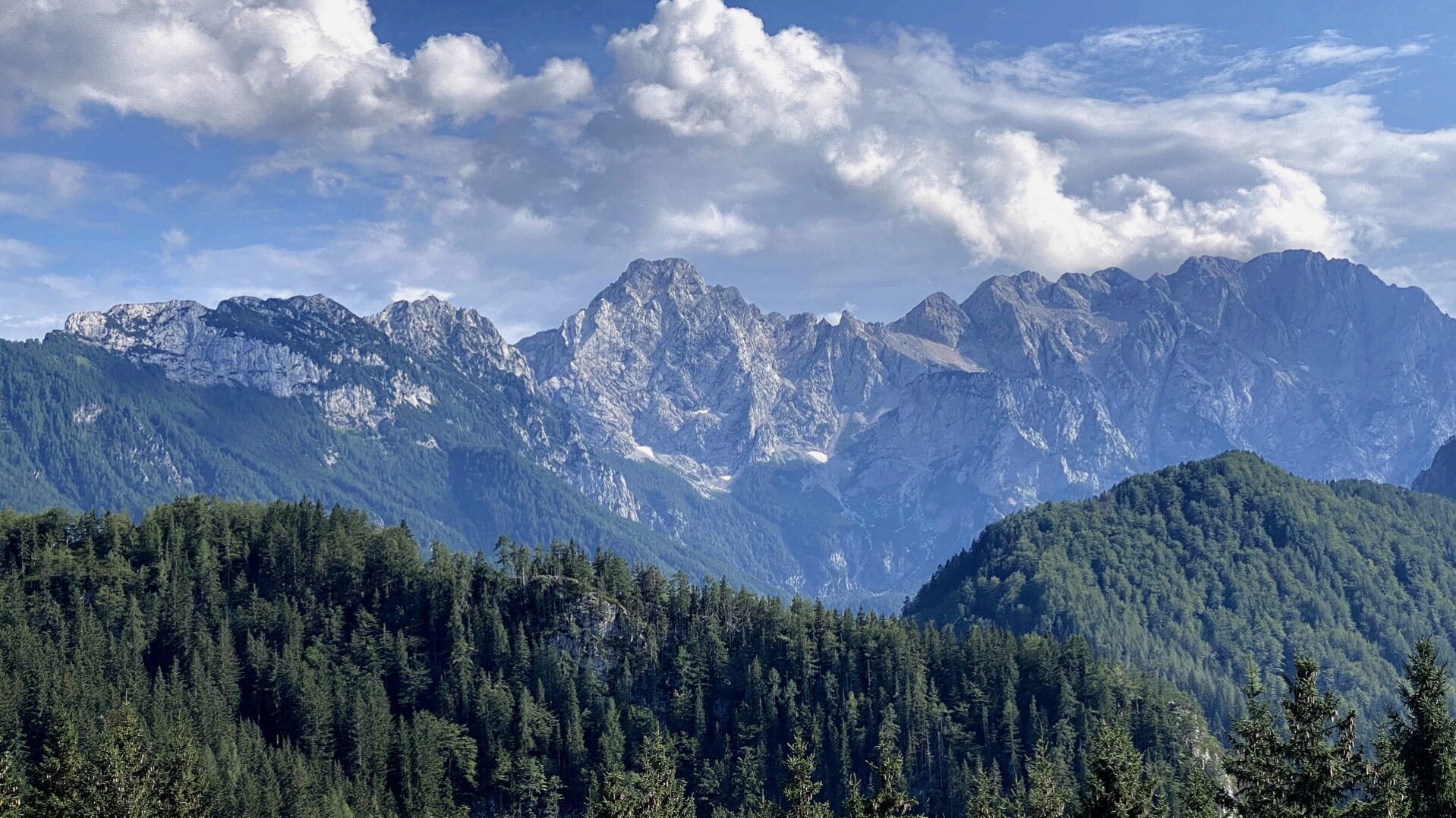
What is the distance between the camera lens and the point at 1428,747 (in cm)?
7631

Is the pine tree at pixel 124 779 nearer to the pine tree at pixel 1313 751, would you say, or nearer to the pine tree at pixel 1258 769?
the pine tree at pixel 1258 769

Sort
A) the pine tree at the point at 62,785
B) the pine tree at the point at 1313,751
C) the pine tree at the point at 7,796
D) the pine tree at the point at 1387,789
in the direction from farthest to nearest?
1. the pine tree at the point at 62,785
2. the pine tree at the point at 7,796
3. the pine tree at the point at 1313,751
4. the pine tree at the point at 1387,789

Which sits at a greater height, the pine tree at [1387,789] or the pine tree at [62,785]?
the pine tree at [62,785]

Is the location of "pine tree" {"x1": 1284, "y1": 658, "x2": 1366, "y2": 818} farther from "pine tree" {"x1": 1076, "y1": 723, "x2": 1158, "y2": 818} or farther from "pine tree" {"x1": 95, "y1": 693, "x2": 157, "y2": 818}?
"pine tree" {"x1": 95, "y1": 693, "x2": 157, "y2": 818}

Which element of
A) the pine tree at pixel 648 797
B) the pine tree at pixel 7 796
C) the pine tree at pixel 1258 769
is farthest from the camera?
the pine tree at pixel 7 796

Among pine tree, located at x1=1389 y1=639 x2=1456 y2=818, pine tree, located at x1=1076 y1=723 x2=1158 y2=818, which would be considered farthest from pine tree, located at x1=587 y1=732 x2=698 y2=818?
pine tree, located at x1=1389 y1=639 x2=1456 y2=818

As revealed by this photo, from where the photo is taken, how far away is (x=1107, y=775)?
73.1 meters

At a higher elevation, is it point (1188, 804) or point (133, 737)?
point (133, 737)

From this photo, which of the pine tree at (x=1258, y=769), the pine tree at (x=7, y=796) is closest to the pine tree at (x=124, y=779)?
the pine tree at (x=7, y=796)

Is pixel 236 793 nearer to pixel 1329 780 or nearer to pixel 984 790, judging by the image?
pixel 984 790

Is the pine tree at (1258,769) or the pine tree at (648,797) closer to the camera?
the pine tree at (1258,769)

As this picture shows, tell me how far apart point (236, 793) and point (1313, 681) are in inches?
5121

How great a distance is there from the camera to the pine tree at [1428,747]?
248ft

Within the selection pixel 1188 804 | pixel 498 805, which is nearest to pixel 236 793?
pixel 498 805
